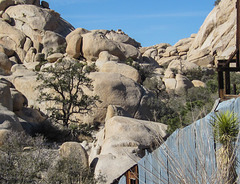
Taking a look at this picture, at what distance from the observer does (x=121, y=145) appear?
10.5m

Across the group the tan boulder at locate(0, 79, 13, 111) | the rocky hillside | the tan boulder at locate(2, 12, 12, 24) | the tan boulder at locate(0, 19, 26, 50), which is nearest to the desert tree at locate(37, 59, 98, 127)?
the rocky hillside

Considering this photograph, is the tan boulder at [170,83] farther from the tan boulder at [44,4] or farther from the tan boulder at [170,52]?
the tan boulder at [44,4]

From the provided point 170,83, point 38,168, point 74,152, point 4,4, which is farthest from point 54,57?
point 38,168

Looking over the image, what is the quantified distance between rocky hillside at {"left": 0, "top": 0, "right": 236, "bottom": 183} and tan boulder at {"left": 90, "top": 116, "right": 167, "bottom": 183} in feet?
0.07

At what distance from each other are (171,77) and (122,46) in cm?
533

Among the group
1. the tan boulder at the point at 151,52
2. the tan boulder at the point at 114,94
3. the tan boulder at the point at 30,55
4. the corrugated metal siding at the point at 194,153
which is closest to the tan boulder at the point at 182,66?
the tan boulder at the point at 30,55

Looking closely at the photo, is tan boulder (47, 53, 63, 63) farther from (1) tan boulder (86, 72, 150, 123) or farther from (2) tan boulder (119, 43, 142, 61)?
(1) tan boulder (86, 72, 150, 123)

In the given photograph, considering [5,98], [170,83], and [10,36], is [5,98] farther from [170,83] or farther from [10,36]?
[10,36]

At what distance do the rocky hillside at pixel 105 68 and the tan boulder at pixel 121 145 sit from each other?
2cm

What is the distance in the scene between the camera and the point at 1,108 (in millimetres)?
13805

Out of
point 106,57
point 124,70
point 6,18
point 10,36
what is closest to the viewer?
point 124,70

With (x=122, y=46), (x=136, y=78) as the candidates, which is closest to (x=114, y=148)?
(x=136, y=78)

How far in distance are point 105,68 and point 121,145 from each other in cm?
1590

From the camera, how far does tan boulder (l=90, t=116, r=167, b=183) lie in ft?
30.7
